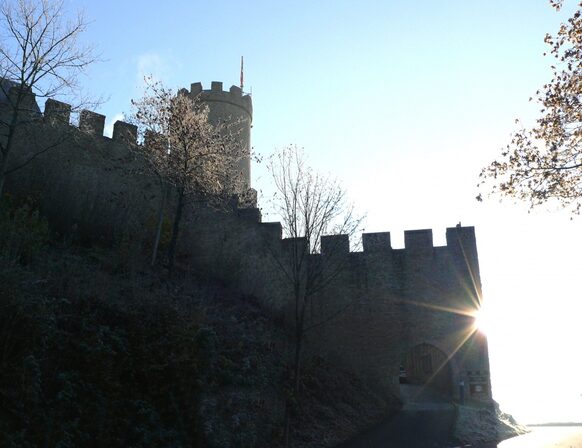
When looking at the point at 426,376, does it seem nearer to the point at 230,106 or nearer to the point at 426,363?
the point at 426,363

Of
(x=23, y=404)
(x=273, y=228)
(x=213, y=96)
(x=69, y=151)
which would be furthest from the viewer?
(x=213, y=96)

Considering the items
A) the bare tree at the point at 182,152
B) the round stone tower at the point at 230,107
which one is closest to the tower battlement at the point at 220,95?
the round stone tower at the point at 230,107

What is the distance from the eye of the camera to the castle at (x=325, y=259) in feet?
60.1

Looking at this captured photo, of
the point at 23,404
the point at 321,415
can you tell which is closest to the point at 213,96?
the point at 321,415

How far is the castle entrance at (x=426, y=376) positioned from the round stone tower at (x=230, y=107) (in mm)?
11779

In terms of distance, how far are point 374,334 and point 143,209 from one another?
9.07 meters

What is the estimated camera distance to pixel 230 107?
29.3 meters

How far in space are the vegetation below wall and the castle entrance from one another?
3736 mm

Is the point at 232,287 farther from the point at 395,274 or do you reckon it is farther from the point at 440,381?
the point at 440,381

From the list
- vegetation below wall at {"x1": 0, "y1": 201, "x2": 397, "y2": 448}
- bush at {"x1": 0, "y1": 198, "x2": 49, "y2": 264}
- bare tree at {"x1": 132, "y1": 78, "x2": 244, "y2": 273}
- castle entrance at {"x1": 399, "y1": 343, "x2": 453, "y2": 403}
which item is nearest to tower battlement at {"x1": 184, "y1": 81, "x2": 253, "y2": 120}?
bare tree at {"x1": 132, "y1": 78, "x2": 244, "y2": 273}

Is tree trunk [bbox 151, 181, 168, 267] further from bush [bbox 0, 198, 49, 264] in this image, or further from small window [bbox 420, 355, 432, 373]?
small window [bbox 420, 355, 432, 373]

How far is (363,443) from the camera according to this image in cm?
1297

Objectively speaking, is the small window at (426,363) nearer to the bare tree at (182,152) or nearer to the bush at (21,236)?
the bare tree at (182,152)

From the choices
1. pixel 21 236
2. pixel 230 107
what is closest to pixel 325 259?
pixel 21 236
